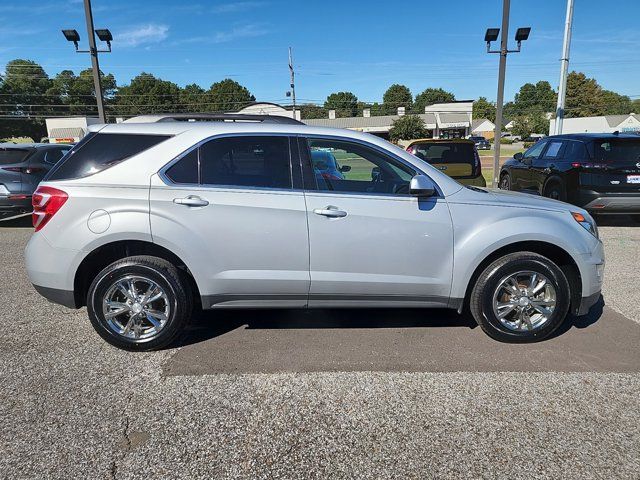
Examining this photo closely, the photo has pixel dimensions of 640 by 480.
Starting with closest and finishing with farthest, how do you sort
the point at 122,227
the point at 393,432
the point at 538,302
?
the point at 393,432, the point at 122,227, the point at 538,302

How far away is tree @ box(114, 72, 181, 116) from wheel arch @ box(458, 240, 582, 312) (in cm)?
10387

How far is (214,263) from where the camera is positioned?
3535 mm

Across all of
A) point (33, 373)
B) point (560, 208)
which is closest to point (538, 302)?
point (560, 208)

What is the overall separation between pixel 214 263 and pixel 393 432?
183 cm

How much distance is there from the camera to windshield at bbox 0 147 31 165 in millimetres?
8609

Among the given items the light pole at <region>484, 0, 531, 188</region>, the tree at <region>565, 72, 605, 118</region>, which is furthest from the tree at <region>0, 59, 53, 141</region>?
the tree at <region>565, 72, 605, 118</region>

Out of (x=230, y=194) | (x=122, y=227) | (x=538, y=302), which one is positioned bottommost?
(x=538, y=302)

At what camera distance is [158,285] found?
358 centimetres

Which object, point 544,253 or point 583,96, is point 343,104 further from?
point 544,253

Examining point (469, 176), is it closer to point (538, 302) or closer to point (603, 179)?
point (603, 179)

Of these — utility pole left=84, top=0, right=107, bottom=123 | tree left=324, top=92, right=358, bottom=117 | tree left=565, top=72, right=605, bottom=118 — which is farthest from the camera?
tree left=324, top=92, right=358, bottom=117

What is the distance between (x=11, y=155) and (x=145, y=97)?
102141mm

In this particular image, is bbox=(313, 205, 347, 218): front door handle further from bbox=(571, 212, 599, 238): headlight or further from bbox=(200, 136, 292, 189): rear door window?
bbox=(571, 212, 599, 238): headlight

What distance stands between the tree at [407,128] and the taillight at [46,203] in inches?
2434
